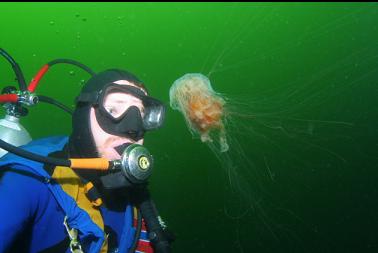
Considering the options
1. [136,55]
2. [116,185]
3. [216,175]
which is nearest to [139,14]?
[136,55]

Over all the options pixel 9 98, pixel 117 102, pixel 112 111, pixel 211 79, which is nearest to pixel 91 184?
pixel 112 111

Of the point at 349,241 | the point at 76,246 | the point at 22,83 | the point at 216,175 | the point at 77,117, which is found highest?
the point at 22,83

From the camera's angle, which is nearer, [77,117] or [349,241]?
[77,117]

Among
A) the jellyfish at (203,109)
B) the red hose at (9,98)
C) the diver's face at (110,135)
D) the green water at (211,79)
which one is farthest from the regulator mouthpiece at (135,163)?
the green water at (211,79)

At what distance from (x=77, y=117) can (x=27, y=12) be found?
21.0 metres

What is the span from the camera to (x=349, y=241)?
732 inches

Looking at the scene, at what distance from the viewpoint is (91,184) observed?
2549mm

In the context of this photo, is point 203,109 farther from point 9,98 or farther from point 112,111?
point 9,98

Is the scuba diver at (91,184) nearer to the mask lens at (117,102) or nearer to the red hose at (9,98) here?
the mask lens at (117,102)

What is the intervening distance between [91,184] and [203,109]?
358 cm

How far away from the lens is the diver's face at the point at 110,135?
101 inches

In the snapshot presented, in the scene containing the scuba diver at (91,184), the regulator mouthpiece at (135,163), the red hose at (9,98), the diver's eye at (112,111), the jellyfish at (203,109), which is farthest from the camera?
the jellyfish at (203,109)

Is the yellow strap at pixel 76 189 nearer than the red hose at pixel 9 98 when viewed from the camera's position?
Yes

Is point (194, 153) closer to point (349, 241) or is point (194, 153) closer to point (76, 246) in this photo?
point (349, 241)
